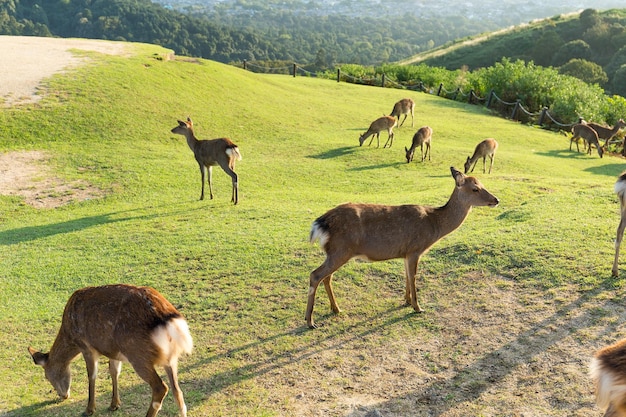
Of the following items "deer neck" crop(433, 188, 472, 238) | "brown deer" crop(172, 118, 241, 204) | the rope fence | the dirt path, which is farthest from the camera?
the rope fence

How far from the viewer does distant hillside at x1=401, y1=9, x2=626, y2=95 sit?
61.1 meters

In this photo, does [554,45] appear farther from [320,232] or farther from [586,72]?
[320,232]

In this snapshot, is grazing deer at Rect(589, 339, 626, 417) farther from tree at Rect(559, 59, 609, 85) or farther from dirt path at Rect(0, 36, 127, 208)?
tree at Rect(559, 59, 609, 85)

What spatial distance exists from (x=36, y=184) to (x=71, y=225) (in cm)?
329

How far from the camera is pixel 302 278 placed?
8.30 metres

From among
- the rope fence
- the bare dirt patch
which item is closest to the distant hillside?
the rope fence

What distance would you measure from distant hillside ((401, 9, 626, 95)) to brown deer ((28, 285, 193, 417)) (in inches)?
2217

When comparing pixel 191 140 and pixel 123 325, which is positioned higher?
pixel 191 140

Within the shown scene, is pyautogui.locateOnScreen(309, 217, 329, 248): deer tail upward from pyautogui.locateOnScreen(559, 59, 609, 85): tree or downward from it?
downward

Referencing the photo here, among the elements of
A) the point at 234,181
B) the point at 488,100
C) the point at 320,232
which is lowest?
the point at 234,181

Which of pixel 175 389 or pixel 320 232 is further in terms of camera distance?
pixel 320 232

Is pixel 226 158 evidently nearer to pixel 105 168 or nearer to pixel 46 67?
pixel 105 168

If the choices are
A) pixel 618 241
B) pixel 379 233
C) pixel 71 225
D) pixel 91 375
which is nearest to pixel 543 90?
pixel 618 241

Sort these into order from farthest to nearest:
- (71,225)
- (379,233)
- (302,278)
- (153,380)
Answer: (71,225)
(302,278)
(379,233)
(153,380)
